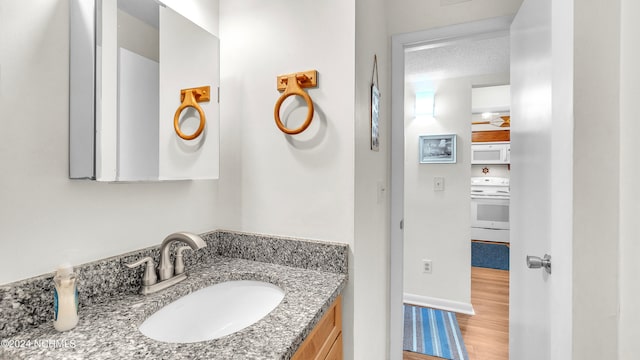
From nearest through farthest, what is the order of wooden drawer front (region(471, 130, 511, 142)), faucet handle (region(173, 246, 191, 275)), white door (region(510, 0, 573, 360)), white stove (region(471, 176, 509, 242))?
white door (region(510, 0, 573, 360)), faucet handle (region(173, 246, 191, 275)), white stove (region(471, 176, 509, 242)), wooden drawer front (region(471, 130, 511, 142))

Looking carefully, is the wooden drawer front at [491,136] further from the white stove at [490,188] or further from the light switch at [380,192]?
the light switch at [380,192]

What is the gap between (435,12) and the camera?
1.58 m

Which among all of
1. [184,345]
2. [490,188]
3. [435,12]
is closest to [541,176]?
[435,12]

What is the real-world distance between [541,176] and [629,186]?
40 cm

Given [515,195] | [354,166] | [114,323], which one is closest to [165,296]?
[114,323]

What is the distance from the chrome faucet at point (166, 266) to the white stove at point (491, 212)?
4.38 metres

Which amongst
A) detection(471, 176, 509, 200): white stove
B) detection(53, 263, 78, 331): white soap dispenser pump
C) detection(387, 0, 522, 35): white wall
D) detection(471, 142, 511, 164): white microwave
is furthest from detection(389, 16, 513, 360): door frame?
detection(471, 142, 511, 164): white microwave

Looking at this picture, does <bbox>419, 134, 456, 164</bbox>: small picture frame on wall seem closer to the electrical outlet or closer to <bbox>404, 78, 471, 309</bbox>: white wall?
<bbox>404, 78, 471, 309</bbox>: white wall

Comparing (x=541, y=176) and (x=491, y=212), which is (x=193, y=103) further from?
(x=491, y=212)

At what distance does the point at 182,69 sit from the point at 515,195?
1522mm

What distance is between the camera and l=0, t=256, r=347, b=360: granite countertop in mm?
596

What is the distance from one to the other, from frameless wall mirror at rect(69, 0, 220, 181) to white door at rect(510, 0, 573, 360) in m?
1.15

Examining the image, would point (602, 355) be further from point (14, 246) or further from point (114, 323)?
point (14, 246)

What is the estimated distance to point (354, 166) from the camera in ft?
3.55
